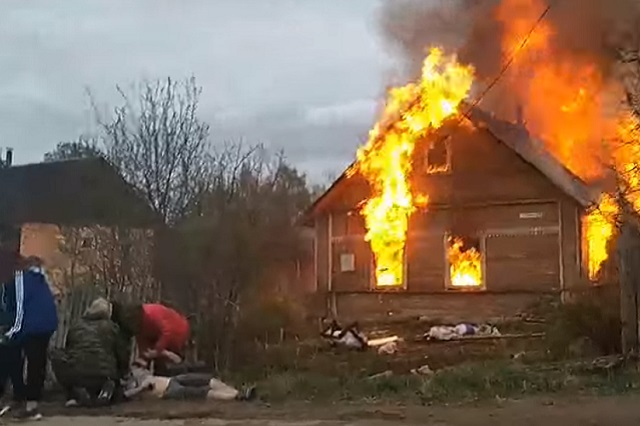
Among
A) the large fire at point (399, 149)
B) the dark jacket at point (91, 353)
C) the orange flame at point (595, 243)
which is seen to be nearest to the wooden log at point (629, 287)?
the orange flame at point (595, 243)

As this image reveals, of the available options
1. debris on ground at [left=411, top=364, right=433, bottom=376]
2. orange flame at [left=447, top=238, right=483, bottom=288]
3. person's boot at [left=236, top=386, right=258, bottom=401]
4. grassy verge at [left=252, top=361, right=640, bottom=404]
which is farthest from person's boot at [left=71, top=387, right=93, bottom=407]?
orange flame at [left=447, top=238, right=483, bottom=288]

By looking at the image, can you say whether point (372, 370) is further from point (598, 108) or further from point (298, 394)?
point (598, 108)

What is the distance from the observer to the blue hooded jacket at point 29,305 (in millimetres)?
10031

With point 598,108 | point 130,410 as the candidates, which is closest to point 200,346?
point 130,410

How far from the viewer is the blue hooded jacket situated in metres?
10.0

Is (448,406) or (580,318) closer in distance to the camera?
(448,406)

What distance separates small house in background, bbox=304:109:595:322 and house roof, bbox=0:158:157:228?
306 inches

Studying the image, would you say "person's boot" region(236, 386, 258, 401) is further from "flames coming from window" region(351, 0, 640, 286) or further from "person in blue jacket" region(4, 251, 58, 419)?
"flames coming from window" region(351, 0, 640, 286)

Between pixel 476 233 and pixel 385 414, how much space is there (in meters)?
17.1

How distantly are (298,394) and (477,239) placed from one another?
1578cm

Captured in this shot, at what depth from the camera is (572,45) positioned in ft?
63.8

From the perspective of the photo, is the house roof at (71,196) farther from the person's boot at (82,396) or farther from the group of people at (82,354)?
the person's boot at (82,396)

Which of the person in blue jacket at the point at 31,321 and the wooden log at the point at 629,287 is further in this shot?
the wooden log at the point at 629,287

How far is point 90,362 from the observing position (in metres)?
10.5
